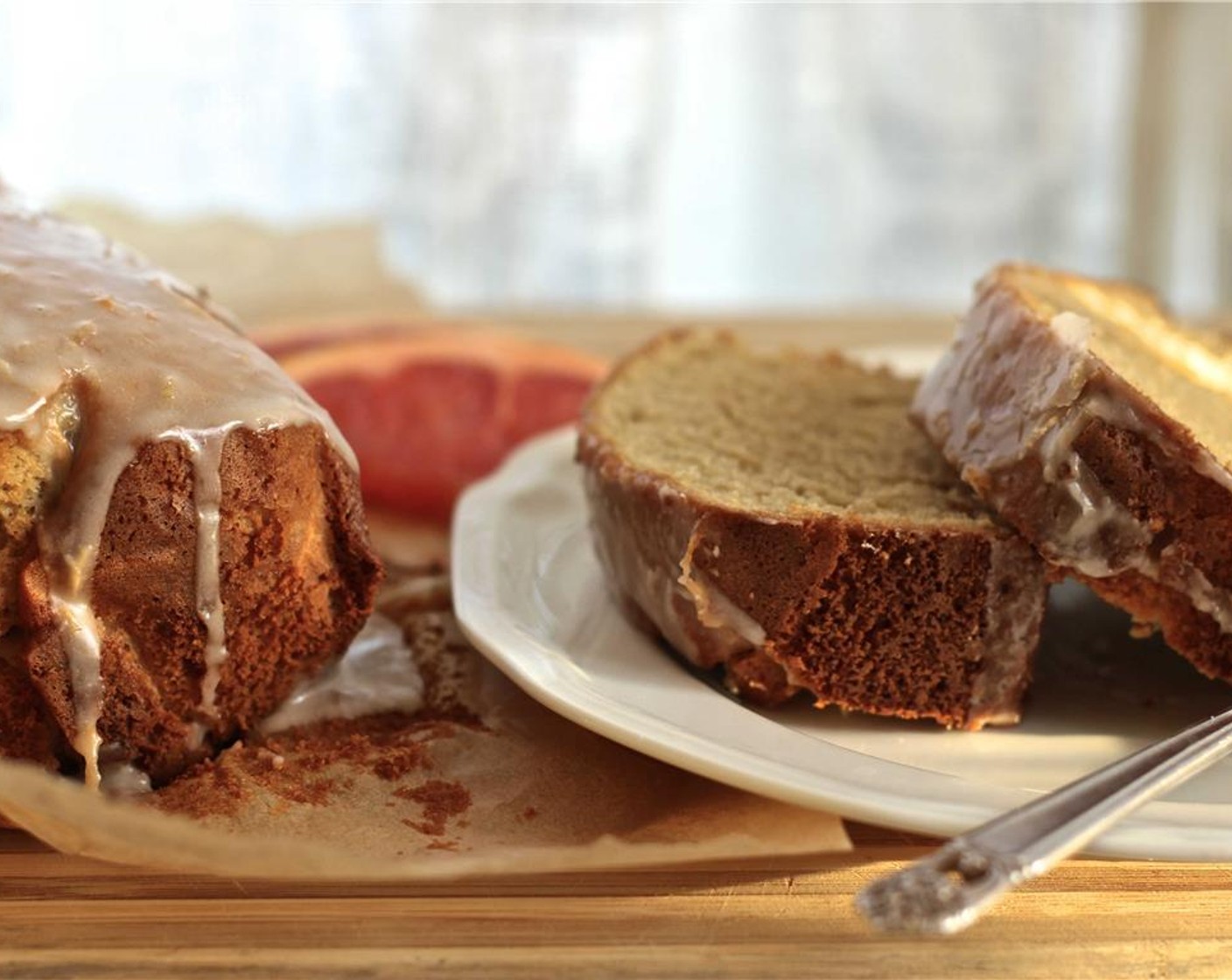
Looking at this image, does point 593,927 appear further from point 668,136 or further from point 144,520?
point 668,136

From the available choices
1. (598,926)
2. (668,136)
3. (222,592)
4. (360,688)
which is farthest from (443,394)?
(668,136)

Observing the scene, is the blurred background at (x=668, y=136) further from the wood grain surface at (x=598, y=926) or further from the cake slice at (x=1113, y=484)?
the wood grain surface at (x=598, y=926)

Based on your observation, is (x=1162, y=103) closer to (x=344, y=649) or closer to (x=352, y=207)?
(x=352, y=207)

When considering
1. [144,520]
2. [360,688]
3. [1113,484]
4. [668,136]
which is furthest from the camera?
[668,136]

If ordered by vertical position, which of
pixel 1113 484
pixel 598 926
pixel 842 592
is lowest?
pixel 598 926

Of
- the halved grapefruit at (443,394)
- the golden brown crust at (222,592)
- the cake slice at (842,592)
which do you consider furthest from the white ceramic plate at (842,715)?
the halved grapefruit at (443,394)

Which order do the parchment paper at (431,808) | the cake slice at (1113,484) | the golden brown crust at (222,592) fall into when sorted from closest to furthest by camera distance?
the parchment paper at (431,808) → the golden brown crust at (222,592) → the cake slice at (1113,484)

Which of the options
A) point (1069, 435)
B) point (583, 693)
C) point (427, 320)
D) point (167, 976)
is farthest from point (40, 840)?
point (427, 320)
